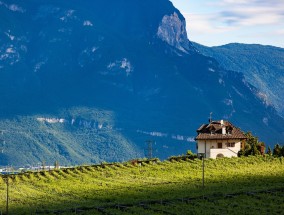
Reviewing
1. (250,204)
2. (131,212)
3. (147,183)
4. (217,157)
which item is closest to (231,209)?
(250,204)

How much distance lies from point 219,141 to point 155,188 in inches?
1140

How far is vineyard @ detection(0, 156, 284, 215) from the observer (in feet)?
185

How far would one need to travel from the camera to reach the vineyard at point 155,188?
185 ft

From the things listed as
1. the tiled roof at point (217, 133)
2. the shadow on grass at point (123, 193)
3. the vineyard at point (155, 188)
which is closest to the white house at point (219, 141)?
the tiled roof at point (217, 133)

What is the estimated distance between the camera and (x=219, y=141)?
97188 millimetres

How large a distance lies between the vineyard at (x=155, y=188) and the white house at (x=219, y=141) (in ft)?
21.9

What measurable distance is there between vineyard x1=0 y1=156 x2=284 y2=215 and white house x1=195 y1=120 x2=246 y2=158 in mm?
6685

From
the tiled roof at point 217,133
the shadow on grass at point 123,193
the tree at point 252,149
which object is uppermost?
the tiled roof at point 217,133

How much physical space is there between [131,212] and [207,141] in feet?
143

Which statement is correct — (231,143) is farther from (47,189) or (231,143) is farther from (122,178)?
(47,189)

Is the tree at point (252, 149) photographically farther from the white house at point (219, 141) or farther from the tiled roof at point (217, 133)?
the tiled roof at point (217, 133)

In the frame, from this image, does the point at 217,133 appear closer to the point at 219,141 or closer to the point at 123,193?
the point at 219,141

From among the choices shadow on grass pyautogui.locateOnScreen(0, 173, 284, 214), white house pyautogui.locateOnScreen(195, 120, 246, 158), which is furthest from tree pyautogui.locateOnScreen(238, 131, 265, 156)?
shadow on grass pyautogui.locateOnScreen(0, 173, 284, 214)

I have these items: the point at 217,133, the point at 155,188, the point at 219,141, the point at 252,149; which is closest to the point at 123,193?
the point at 155,188
